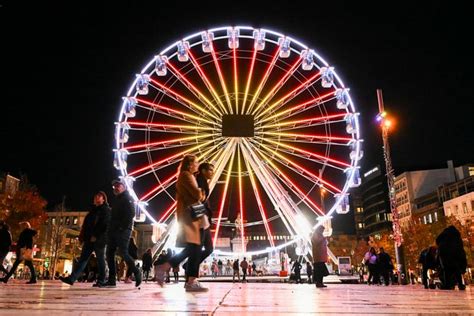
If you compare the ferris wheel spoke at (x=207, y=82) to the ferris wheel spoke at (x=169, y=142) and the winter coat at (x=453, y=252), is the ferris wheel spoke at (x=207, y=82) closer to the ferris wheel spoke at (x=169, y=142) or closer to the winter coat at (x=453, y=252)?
the ferris wheel spoke at (x=169, y=142)

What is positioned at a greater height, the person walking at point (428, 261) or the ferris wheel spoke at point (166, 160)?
the ferris wheel spoke at point (166, 160)

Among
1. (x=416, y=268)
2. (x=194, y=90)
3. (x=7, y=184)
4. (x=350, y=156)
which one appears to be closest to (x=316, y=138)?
(x=350, y=156)

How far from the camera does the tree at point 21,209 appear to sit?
42075 millimetres

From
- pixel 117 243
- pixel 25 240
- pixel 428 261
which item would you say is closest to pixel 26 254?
pixel 25 240

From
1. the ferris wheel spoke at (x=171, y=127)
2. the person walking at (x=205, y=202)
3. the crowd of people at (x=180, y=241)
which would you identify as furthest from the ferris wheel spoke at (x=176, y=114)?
the person walking at (x=205, y=202)

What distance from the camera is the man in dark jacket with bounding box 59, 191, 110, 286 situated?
10102 mm

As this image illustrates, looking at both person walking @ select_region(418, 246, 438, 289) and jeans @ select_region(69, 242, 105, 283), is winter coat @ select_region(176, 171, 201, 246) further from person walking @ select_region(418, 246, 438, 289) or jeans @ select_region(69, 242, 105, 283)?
person walking @ select_region(418, 246, 438, 289)

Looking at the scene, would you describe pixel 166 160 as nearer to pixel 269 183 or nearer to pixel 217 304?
pixel 269 183

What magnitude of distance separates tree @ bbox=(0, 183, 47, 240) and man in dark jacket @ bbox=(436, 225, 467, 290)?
3878 centimetres

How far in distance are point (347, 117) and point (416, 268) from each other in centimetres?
3910

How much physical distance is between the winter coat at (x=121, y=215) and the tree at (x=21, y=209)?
35997 millimetres

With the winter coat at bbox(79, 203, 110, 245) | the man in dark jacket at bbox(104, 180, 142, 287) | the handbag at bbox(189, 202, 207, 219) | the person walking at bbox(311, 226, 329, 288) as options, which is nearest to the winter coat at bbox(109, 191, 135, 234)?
the man in dark jacket at bbox(104, 180, 142, 287)

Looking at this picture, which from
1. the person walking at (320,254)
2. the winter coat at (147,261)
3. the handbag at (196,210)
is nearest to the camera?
the handbag at (196,210)

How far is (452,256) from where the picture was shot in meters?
12.3
